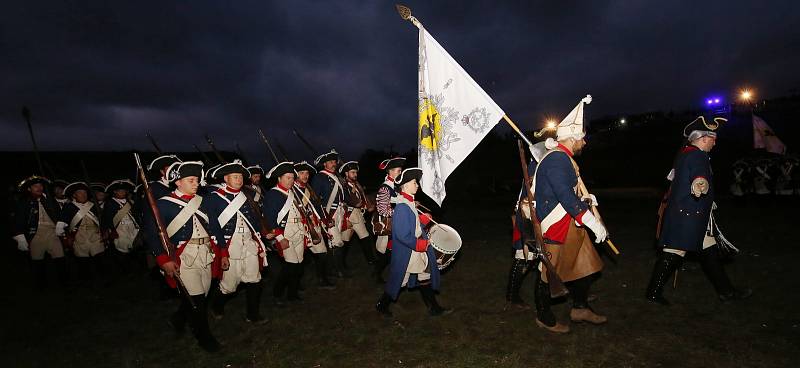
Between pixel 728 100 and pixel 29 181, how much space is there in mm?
45567

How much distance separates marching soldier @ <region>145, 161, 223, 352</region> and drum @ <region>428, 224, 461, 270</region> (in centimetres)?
271

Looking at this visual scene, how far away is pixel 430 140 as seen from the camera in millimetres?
4867

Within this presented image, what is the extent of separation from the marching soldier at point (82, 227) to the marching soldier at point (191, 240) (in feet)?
17.3

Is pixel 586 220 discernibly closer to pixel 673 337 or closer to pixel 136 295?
pixel 673 337

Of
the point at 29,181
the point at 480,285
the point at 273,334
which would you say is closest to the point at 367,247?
the point at 480,285

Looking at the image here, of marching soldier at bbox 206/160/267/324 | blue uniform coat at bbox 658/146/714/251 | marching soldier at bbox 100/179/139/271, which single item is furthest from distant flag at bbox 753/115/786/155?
marching soldier at bbox 100/179/139/271

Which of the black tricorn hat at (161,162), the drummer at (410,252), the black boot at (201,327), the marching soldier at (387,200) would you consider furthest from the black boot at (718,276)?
the black tricorn hat at (161,162)

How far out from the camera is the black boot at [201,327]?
190 inches

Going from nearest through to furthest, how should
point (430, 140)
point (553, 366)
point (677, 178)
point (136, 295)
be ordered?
point (553, 366), point (430, 140), point (677, 178), point (136, 295)

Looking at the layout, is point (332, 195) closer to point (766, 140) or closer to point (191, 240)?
point (191, 240)

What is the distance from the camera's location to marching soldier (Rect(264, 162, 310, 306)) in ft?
20.2

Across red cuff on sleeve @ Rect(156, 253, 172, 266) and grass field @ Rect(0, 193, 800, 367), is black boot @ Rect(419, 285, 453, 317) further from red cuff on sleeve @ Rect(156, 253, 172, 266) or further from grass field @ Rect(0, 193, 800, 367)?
red cuff on sleeve @ Rect(156, 253, 172, 266)

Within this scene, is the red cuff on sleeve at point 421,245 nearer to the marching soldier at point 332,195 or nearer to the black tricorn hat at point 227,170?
the black tricorn hat at point 227,170

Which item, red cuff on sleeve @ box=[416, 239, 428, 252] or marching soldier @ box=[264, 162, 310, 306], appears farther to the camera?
marching soldier @ box=[264, 162, 310, 306]
